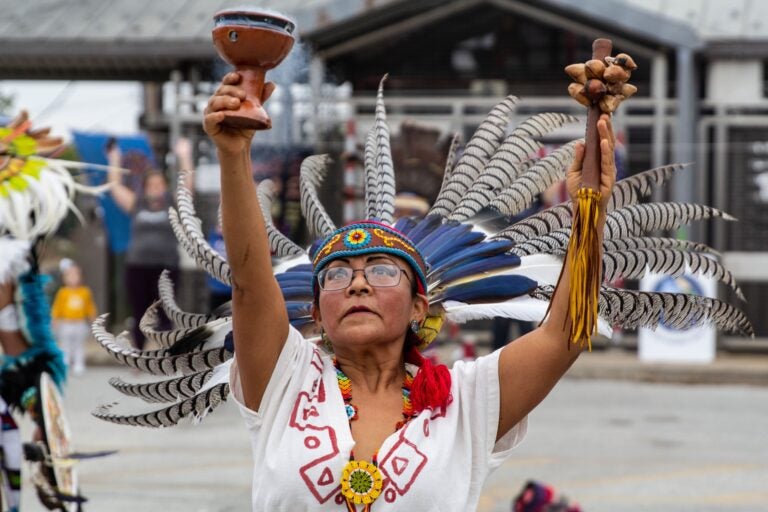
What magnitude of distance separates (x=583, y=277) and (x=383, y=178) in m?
1.08

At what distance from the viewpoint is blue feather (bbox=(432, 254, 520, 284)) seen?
3.47 meters

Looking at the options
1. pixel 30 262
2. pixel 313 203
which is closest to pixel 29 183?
pixel 30 262

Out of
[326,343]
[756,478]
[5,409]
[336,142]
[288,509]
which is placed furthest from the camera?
[336,142]

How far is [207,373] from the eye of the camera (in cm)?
336

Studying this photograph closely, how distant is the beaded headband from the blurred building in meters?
9.08

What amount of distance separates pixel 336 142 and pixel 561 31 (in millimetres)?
2667

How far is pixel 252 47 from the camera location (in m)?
2.52

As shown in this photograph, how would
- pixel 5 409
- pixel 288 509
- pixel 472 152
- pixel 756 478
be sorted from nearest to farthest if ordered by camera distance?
1. pixel 288 509
2. pixel 472 152
3. pixel 5 409
4. pixel 756 478

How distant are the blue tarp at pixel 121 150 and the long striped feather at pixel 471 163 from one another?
9.74 m

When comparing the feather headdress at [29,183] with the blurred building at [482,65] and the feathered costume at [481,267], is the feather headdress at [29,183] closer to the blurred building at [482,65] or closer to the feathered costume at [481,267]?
the feathered costume at [481,267]

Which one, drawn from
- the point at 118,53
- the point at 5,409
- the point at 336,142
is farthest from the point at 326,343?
the point at 118,53

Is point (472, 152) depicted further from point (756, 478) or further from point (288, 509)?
point (756, 478)

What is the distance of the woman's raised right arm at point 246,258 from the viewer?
2.53 metres

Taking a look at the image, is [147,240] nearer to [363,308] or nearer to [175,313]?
[175,313]
